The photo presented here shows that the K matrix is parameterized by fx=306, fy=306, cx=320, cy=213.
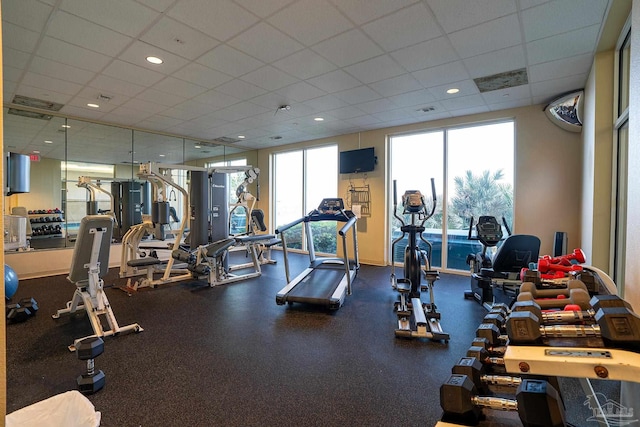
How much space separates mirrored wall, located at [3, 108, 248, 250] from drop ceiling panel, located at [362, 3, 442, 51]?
17.2 ft

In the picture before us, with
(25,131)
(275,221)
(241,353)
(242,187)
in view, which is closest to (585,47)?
(241,353)

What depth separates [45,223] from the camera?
685 cm

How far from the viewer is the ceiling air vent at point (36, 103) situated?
481 cm

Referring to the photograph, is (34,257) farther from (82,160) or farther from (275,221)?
(275,221)

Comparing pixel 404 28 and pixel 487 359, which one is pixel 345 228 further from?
pixel 487 359

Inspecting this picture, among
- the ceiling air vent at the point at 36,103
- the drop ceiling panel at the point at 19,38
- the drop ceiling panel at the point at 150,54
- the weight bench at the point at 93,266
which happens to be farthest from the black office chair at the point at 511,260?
the ceiling air vent at the point at 36,103

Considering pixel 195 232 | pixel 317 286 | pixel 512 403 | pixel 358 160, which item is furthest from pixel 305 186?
pixel 512 403

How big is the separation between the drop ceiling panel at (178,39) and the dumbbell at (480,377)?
339cm

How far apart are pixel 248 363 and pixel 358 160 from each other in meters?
5.16

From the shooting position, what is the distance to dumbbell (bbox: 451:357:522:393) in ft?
3.59

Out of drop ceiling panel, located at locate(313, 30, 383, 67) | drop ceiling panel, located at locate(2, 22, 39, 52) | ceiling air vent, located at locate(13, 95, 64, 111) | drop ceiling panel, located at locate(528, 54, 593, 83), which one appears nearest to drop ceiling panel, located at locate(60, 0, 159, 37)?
drop ceiling panel, located at locate(2, 22, 39, 52)

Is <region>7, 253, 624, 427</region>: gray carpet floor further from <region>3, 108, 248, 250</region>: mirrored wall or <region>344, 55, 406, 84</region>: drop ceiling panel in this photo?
<region>344, 55, 406, 84</region>: drop ceiling panel

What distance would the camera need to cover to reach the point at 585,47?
3.19 m

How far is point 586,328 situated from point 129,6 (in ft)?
12.0
